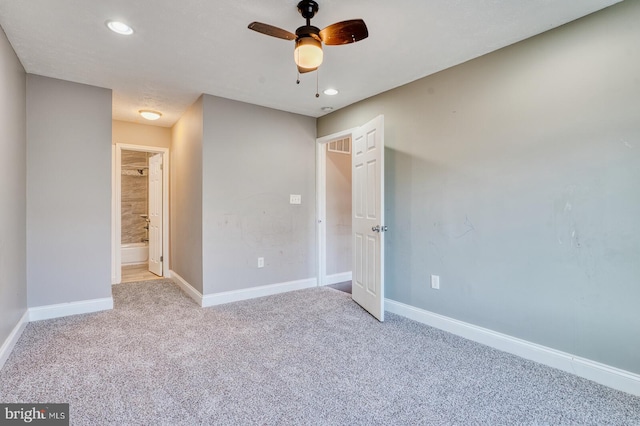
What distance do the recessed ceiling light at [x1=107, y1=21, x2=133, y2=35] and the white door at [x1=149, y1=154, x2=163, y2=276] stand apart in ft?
9.82

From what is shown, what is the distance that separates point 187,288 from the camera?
13.5 feet

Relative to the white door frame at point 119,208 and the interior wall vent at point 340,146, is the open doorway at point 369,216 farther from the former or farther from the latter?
the white door frame at point 119,208

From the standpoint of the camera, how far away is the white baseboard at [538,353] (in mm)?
1985

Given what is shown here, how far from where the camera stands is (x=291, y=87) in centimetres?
341

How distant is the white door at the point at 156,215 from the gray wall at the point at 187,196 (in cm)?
26

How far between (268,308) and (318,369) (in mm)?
1451

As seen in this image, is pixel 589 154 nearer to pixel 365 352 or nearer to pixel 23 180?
pixel 365 352

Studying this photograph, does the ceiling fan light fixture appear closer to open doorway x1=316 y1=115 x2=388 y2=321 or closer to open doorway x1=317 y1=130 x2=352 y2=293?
open doorway x1=316 y1=115 x2=388 y2=321

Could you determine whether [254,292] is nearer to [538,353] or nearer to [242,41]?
[242,41]

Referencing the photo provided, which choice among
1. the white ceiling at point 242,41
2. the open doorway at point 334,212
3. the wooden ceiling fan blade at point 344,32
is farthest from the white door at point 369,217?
the wooden ceiling fan blade at point 344,32

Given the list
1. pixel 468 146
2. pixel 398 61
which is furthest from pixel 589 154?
pixel 398 61

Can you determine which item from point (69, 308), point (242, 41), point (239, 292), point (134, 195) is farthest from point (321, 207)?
point (134, 195)

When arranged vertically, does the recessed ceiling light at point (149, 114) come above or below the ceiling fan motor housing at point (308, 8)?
above

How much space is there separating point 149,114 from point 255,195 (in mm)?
1795
